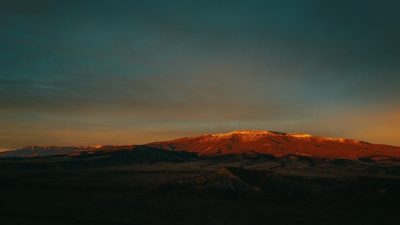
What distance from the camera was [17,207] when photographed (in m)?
75.3

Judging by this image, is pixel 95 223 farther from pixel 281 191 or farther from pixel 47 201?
pixel 281 191

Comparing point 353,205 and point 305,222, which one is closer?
point 305,222

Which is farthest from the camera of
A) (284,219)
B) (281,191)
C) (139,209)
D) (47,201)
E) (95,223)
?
(281,191)

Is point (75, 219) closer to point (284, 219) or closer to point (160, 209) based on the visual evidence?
point (160, 209)

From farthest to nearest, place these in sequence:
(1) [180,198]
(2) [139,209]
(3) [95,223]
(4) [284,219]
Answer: (1) [180,198]
(2) [139,209]
(4) [284,219]
(3) [95,223]

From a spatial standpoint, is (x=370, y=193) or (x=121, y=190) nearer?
(x=370, y=193)

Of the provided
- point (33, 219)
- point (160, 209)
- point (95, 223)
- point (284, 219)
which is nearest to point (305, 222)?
point (284, 219)

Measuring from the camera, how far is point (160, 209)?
75.2 m

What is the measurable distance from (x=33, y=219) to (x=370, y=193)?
5531 cm

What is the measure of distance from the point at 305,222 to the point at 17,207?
4408 centimetres

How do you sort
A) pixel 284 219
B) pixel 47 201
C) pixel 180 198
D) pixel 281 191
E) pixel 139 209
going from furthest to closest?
pixel 281 191 → pixel 180 198 → pixel 47 201 → pixel 139 209 → pixel 284 219

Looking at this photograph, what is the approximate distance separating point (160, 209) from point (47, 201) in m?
21.8

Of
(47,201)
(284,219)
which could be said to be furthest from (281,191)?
(47,201)

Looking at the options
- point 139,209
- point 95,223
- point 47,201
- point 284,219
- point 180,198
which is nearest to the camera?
point 95,223
